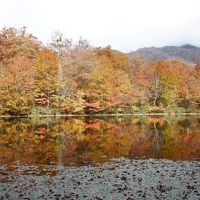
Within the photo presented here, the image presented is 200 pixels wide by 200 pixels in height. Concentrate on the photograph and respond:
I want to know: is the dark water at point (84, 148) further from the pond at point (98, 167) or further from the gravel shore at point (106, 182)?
the gravel shore at point (106, 182)

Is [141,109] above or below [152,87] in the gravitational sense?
below

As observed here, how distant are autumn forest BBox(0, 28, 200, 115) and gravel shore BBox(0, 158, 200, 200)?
4582cm

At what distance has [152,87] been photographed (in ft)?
289

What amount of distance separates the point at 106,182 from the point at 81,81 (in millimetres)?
61637

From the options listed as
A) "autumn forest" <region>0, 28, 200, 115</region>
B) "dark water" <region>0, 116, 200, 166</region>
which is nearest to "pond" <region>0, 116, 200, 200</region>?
"dark water" <region>0, 116, 200, 166</region>

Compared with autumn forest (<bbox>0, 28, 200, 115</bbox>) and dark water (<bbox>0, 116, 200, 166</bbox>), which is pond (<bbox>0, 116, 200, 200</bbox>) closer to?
dark water (<bbox>0, 116, 200, 166</bbox>)

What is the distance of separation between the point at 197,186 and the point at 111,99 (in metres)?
61.1

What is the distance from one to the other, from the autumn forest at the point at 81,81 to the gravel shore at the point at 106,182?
150ft

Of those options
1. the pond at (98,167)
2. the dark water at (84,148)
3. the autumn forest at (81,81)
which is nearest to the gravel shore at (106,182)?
the pond at (98,167)

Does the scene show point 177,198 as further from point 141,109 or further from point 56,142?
point 141,109

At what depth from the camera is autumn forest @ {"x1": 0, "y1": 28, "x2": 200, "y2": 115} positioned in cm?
6556

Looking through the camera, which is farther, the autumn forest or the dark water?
the autumn forest

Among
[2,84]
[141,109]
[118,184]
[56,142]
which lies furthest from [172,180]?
[141,109]

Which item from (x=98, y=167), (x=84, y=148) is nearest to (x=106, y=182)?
(x=98, y=167)
